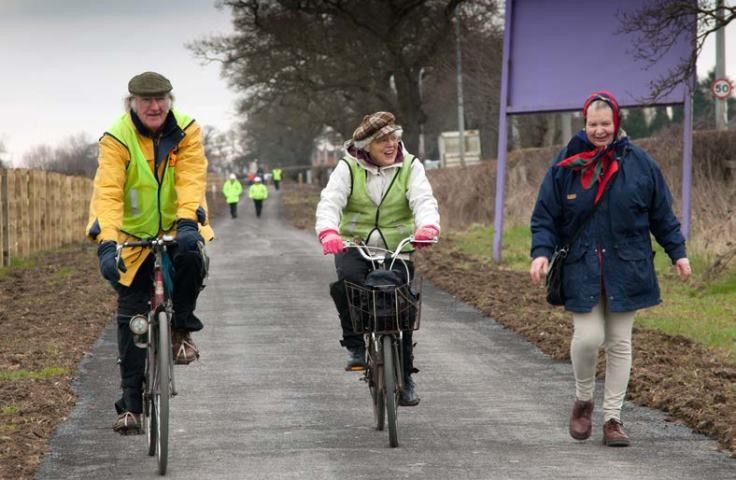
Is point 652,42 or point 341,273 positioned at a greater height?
point 652,42

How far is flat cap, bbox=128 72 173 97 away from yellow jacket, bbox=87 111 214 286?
23cm

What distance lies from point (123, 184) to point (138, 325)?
0.71 metres

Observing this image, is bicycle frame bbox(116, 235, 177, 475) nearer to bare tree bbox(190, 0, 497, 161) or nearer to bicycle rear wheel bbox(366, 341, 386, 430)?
bicycle rear wheel bbox(366, 341, 386, 430)

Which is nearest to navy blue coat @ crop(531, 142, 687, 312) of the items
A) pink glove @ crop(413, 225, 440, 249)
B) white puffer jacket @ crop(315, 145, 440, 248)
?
pink glove @ crop(413, 225, 440, 249)

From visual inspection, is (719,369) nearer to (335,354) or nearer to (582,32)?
(335,354)

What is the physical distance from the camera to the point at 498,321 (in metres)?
13.9

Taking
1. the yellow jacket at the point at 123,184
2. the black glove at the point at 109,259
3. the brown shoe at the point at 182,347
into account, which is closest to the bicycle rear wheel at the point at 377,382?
the brown shoe at the point at 182,347

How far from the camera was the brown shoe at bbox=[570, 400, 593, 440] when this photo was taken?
753cm

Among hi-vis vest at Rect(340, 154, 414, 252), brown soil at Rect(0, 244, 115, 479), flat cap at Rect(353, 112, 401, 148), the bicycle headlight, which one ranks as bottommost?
brown soil at Rect(0, 244, 115, 479)

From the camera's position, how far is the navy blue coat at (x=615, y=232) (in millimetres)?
7332

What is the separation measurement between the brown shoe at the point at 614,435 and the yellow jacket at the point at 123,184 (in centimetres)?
229

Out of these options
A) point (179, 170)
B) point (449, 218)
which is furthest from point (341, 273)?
point (449, 218)

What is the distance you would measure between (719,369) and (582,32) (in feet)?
33.0

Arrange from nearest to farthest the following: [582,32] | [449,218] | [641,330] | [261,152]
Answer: [641,330], [582,32], [449,218], [261,152]
